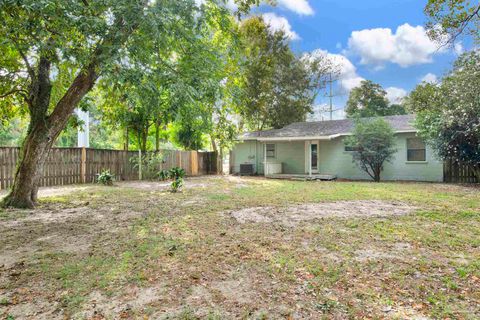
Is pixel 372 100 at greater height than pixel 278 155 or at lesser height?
greater

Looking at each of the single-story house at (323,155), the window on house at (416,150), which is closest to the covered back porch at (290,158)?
the single-story house at (323,155)

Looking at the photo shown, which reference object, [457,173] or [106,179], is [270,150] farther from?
[106,179]

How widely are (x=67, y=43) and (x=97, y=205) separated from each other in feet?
14.2

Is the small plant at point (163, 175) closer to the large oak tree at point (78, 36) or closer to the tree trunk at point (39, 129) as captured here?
the tree trunk at point (39, 129)

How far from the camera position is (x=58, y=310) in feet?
8.62

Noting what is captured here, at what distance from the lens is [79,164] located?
42.4 ft

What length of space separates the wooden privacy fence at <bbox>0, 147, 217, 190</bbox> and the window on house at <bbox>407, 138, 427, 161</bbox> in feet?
39.8

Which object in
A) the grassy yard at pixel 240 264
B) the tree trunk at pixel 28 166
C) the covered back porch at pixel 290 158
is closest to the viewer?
the grassy yard at pixel 240 264

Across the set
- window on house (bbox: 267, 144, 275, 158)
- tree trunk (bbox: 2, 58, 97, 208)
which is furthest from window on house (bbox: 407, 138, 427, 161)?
tree trunk (bbox: 2, 58, 97, 208)

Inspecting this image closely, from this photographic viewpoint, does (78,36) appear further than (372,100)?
No

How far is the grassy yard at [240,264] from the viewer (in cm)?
268

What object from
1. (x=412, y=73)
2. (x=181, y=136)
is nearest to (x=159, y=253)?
(x=181, y=136)

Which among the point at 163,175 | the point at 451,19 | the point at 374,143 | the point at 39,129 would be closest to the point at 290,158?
the point at 374,143

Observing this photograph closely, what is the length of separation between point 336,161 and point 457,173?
542 cm
